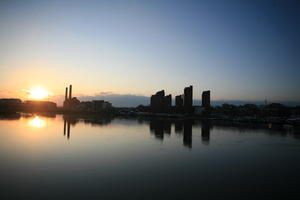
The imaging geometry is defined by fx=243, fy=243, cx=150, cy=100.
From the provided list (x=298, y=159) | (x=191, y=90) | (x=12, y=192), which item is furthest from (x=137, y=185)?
(x=191, y=90)

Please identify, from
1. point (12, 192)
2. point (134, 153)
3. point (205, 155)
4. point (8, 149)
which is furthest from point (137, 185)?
point (8, 149)

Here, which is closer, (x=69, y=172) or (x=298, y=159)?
(x=69, y=172)

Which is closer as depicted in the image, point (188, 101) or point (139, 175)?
point (139, 175)

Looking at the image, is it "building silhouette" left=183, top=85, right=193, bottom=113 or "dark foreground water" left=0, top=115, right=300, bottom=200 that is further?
"building silhouette" left=183, top=85, right=193, bottom=113

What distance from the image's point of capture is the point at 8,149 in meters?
20.4

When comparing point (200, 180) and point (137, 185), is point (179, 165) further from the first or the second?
point (137, 185)

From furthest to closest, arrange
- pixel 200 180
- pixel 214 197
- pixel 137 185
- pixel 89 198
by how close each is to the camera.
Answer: pixel 200 180, pixel 137 185, pixel 214 197, pixel 89 198

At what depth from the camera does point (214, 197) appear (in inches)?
430

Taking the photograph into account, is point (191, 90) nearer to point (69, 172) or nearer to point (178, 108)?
point (178, 108)

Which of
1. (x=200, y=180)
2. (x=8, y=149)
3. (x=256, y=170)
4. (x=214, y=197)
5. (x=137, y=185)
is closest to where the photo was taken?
(x=214, y=197)

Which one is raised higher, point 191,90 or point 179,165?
point 191,90

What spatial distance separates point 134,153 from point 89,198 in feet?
35.3

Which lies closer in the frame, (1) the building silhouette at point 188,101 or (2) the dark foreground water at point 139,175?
(2) the dark foreground water at point 139,175

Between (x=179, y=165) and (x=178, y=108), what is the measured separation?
125238 millimetres
